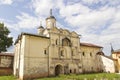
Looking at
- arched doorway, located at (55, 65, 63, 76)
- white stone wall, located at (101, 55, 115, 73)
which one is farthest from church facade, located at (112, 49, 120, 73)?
arched doorway, located at (55, 65, 63, 76)

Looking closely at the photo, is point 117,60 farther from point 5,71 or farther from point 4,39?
point 4,39

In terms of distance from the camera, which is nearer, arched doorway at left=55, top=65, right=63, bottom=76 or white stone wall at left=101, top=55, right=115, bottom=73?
arched doorway at left=55, top=65, right=63, bottom=76

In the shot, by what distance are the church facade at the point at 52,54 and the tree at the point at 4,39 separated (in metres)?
11.6

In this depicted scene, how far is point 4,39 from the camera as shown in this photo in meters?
37.7

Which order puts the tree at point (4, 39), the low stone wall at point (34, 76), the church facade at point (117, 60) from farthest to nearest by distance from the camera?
the tree at point (4, 39) → the church facade at point (117, 60) → the low stone wall at point (34, 76)


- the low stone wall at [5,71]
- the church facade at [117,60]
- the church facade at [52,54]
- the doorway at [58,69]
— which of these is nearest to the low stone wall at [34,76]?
the church facade at [52,54]

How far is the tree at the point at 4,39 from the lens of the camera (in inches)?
1464

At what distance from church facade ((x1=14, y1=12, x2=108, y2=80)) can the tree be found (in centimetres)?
1159

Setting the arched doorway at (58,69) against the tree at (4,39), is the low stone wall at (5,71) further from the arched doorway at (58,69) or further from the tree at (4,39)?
the arched doorway at (58,69)

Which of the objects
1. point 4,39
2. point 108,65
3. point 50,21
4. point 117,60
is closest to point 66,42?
A: point 50,21

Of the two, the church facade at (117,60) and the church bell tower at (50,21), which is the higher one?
the church bell tower at (50,21)

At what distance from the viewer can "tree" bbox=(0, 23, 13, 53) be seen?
122ft

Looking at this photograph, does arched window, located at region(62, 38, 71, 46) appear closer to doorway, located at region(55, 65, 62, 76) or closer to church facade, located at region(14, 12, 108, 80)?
church facade, located at region(14, 12, 108, 80)

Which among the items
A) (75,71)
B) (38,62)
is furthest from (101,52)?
(38,62)
